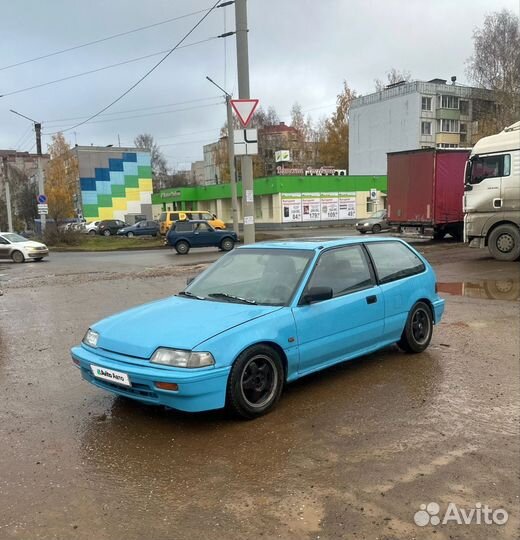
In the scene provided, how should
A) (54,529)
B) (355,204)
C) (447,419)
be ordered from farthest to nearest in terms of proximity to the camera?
(355,204)
(447,419)
(54,529)

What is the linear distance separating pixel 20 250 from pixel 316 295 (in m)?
22.0

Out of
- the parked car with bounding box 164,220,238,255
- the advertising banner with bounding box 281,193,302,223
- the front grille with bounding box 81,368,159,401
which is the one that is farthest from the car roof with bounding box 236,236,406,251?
the advertising banner with bounding box 281,193,302,223

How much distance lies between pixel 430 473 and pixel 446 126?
2658 inches

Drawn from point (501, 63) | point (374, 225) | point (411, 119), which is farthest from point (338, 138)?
point (374, 225)

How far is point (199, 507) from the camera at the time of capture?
2.93 metres

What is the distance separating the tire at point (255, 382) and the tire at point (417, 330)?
6.79 ft

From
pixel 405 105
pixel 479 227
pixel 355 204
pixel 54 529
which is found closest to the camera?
pixel 54 529

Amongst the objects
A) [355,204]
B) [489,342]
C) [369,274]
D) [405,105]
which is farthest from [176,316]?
[405,105]

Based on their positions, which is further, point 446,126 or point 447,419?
point 446,126

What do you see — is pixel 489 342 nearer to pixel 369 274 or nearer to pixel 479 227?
pixel 369 274

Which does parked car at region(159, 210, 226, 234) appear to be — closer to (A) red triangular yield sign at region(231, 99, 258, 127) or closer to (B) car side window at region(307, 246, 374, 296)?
(A) red triangular yield sign at region(231, 99, 258, 127)

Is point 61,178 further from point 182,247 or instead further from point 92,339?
point 92,339

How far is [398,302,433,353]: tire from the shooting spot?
5.78m

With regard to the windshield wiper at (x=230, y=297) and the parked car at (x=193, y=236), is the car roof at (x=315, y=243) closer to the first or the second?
the windshield wiper at (x=230, y=297)
